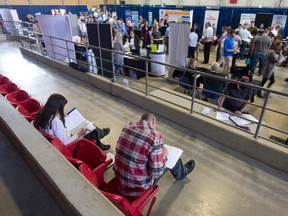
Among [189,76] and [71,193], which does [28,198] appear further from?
[189,76]

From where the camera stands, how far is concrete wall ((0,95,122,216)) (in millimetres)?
1484

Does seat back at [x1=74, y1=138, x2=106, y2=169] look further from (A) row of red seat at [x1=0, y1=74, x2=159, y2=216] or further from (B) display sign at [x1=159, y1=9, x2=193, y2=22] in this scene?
(B) display sign at [x1=159, y1=9, x2=193, y2=22]

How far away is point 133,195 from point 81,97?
3526 millimetres

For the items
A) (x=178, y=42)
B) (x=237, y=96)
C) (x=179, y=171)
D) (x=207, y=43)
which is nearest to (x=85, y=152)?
(x=179, y=171)

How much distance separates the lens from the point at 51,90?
5383 mm

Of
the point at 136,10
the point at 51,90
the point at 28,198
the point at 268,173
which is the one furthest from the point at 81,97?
the point at 136,10

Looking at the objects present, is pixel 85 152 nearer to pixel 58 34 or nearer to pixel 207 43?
pixel 58 34

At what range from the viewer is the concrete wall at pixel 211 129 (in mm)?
2814

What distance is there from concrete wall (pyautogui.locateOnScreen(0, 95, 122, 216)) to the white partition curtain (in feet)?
16.4

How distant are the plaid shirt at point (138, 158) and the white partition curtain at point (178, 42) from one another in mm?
5009

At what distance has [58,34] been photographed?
684cm

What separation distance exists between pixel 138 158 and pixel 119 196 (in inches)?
12.8

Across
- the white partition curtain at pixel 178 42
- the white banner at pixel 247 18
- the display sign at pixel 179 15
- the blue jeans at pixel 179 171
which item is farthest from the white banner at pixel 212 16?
the blue jeans at pixel 179 171

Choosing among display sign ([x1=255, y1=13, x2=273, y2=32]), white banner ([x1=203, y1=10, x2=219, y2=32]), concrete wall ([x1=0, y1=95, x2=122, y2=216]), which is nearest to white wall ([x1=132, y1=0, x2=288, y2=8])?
white banner ([x1=203, y1=10, x2=219, y2=32])
